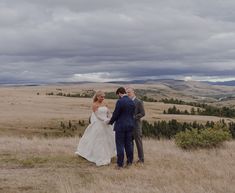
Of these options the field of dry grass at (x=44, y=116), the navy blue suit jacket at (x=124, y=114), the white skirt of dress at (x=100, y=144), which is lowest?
the field of dry grass at (x=44, y=116)

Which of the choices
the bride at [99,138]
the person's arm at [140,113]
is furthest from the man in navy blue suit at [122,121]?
the bride at [99,138]

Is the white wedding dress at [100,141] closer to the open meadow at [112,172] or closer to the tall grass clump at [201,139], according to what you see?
the open meadow at [112,172]

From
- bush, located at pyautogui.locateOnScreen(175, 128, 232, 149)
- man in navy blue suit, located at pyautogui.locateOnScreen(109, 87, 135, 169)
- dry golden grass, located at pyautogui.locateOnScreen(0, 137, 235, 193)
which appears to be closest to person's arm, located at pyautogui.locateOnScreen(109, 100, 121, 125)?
man in navy blue suit, located at pyautogui.locateOnScreen(109, 87, 135, 169)

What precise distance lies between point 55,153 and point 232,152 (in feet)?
Answer: 21.0

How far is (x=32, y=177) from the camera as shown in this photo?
1296 cm

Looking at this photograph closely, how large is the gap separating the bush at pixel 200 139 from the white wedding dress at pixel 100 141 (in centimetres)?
493

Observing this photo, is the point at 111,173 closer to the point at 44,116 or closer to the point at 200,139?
the point at 200,139

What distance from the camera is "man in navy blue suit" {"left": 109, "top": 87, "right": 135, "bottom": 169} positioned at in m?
14.4

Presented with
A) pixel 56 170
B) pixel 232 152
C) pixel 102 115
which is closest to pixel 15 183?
pixel 56 170

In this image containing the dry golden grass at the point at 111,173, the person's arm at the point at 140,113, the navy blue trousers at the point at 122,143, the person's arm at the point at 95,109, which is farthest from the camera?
the person's arm at the point at 95,109

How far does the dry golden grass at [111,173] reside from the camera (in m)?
11.5

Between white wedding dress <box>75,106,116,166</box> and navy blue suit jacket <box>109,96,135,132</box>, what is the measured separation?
1.00 m

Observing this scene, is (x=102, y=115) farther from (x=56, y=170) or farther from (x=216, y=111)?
(x=216, y=111)

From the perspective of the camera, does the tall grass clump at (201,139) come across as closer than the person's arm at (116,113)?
No
